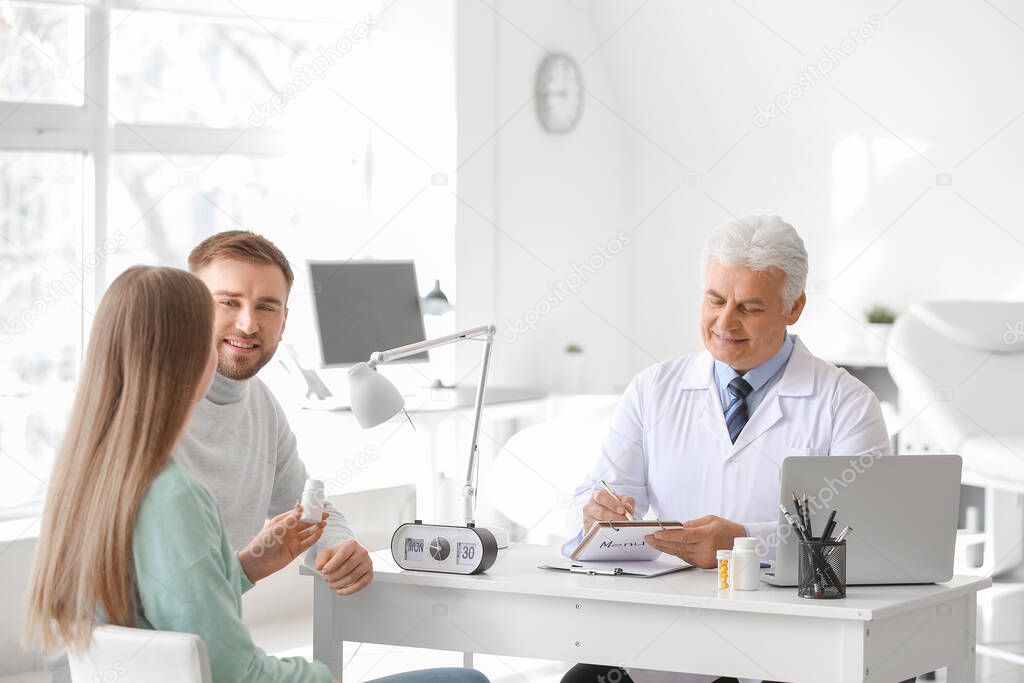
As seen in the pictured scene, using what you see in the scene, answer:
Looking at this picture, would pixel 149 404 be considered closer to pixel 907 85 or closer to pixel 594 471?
pixel 594 471

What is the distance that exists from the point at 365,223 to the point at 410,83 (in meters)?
0.61

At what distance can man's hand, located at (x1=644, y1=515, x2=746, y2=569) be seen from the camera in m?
2.18

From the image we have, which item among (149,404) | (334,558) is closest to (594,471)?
(334,558)

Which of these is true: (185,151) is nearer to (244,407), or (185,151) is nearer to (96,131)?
(96,131)

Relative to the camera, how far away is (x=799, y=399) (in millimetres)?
2494

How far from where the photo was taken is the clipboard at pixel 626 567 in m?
2.15

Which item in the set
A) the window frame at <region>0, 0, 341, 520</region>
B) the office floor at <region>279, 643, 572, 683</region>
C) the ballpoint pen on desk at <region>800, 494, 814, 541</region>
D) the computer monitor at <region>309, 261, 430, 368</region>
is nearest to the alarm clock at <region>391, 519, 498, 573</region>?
the ballpoint pen on desk at <region>800, 494, 814, 541</region>

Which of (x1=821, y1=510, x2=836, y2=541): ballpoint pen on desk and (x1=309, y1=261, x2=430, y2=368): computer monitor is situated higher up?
(x1=309, y1=261, x2=430, y2=368): computer monitor

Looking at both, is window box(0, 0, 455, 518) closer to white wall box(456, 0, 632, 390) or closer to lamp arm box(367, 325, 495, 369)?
white wall box(456, 0, 632, 390)

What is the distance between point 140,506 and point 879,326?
4.29m

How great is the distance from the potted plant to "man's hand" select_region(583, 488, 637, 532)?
3344 millimetres

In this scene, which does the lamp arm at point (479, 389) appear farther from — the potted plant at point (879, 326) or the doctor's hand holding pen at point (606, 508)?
the potted plant at point (879, 326)

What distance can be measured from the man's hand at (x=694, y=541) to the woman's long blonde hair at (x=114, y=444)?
853 mm

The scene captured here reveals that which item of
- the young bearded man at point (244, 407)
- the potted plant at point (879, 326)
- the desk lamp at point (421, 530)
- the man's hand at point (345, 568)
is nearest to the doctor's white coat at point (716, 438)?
the desk lamp at point (421, 530)
